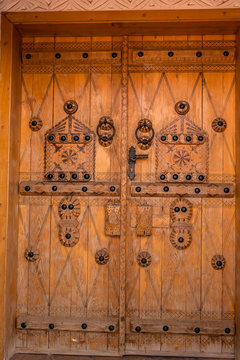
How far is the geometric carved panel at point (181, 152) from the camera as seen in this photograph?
99.8 inches

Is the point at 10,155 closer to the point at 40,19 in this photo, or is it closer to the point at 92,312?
the point at 40,19

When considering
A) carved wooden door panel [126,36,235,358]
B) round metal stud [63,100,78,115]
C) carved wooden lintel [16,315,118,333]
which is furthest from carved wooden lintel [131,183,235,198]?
carved wooden lintel [16,315,118,333]

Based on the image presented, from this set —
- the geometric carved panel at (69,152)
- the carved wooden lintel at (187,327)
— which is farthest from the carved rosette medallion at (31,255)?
the carved wooden lintel at (187,327)

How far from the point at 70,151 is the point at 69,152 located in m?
0.01

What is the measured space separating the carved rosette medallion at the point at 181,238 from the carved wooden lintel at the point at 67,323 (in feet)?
2.36

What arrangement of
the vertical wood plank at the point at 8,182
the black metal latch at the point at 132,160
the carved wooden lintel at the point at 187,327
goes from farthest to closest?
the black metal latch at the point at 132,160 < the carved wooden lintel at the point at 187,327 < the vertical wood plank at the point at 8,182

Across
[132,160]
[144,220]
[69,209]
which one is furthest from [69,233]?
[132,160]

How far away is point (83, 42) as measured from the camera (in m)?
2.60

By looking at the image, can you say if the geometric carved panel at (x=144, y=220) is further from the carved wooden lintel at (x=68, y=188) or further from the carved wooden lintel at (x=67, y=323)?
the carved wooden lintel at (x=67, y=323)

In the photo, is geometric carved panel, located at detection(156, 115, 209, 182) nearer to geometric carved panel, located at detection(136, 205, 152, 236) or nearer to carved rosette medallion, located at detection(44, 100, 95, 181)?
geometric carved panel, located at detection(136, 205, 152, 236)

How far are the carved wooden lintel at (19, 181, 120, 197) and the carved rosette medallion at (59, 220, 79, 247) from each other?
0.23 metres

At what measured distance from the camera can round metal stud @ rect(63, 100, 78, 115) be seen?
258cm

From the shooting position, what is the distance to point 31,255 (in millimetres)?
2549

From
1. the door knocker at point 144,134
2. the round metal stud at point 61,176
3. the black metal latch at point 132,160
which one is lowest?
the round metal stud at point 61,176
